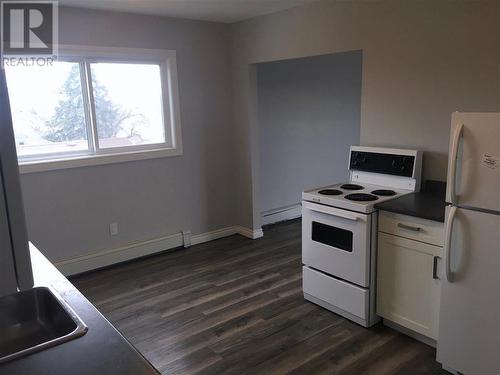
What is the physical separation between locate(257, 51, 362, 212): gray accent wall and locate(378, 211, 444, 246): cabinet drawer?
99.9 inches

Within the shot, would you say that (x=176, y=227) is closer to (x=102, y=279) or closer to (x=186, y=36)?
(x=102, y=279)

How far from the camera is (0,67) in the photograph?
113 centimetres

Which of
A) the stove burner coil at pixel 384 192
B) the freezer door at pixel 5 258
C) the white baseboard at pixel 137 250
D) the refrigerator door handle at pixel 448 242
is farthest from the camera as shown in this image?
the white baseboard at pixel 137 250

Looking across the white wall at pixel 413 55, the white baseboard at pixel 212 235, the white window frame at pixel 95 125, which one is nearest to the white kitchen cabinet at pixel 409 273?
the white wall at pixel 413 55

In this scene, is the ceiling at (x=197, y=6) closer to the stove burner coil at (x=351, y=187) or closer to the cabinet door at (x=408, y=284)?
the stove burner coil at (x=351, y=187)

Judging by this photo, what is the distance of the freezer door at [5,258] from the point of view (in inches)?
48.3

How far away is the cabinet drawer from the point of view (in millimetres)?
2395

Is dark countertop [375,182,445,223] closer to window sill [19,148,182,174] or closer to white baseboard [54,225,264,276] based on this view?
white baseboard [54,225,264,276]

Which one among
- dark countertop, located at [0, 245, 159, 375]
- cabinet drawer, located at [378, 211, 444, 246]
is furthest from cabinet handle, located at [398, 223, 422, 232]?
dark countertop, located at [0, 245, 159, 375]

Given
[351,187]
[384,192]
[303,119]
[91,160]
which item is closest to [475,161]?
[384,192]

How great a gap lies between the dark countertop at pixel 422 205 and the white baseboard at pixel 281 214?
2502 millimetres

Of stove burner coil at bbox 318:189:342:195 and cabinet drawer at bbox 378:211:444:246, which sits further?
stove burner coil at bbox 318:189:342:195

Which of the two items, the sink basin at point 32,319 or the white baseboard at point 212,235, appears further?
the white baseboard at point 212,235

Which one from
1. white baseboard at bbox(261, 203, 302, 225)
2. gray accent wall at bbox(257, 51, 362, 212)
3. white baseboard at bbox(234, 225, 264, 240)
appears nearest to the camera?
white baseboard at bbox(234, 225, 264, 240)
